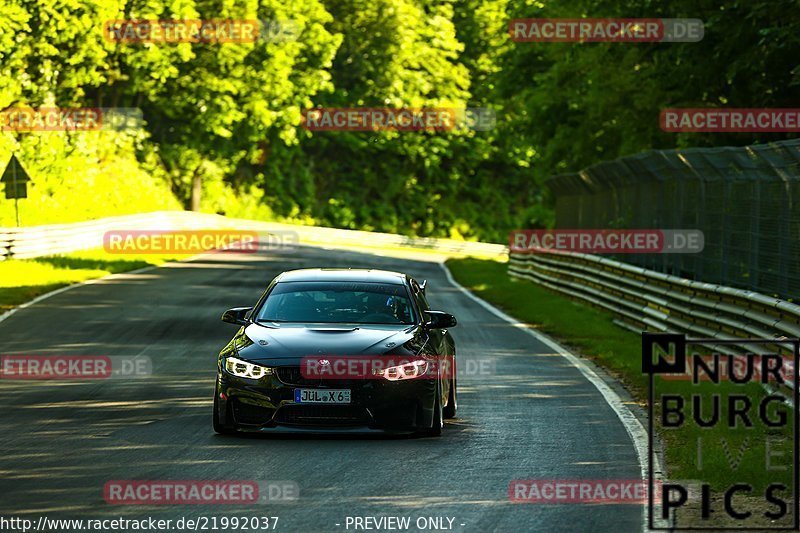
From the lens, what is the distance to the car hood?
39.4 ft

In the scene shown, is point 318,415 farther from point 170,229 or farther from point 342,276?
point 170,229

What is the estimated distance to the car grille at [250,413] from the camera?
1185cm

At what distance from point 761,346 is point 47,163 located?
129ft

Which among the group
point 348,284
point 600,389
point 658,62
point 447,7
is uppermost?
point 447,7

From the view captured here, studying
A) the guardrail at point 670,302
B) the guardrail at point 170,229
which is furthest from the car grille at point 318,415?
the guardrail at point 170,229

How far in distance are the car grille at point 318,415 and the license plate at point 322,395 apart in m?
0.05

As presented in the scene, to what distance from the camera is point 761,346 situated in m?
15.9

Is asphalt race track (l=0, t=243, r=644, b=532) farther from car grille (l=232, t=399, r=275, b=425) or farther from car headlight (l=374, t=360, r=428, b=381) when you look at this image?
car headlight (l=374, t=360, r=428, b=381)

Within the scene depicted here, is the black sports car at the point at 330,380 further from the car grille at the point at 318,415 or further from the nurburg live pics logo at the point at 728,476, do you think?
the nurburg live pics logo at the point at 728,476

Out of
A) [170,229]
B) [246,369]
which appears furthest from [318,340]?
[170,229]

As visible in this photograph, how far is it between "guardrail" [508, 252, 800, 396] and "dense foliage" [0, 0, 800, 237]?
4.04m

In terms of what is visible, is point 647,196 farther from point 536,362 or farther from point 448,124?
point 448,124

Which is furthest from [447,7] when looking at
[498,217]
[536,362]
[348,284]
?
[348,284]

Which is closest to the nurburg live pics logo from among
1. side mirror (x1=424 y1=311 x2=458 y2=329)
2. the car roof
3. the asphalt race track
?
the asphalt race track
